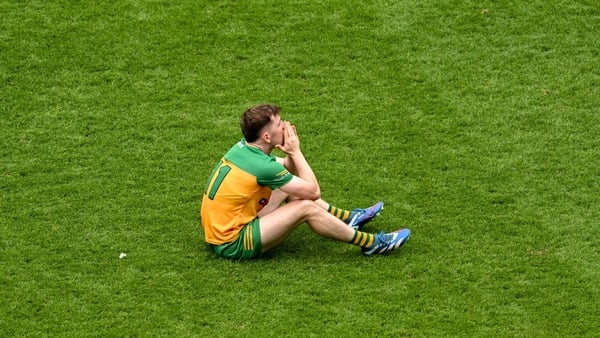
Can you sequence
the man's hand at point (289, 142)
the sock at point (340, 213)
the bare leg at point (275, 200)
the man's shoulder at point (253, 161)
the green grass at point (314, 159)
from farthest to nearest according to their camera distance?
the sock at point (340, 213)
the bare leg at point (275, 200)
the man's hand at point (289, 142)
the man's shoulder at point (253, 161)
the green grass at point (314, 159)

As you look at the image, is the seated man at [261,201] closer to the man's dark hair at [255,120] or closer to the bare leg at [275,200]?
the man's dark hair at [255,120]

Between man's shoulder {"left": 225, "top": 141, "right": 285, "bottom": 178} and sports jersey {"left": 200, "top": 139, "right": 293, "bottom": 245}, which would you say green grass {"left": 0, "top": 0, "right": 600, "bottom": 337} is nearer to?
sports jersey {"left": 200, "top": 139, "right": 293, "bottom": 245}

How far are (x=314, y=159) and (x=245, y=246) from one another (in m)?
1.85

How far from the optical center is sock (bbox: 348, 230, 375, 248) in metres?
Result: 8.90

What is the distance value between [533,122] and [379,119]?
1.53 metres

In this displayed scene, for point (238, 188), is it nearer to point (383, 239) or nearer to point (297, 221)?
point (297, 221)

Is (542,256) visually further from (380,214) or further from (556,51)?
(556,51)

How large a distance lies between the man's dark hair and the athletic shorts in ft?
2.26

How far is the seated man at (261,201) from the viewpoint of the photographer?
28.8 feet

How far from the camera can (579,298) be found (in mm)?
8422

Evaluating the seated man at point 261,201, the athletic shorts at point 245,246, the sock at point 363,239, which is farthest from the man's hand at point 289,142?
the sock at point 363,239

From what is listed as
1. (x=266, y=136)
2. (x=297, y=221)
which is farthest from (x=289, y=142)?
(x=297, y=221)

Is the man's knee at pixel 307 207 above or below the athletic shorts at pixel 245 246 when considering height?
above

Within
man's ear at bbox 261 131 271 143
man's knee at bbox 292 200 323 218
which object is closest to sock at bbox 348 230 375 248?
man's knee at bbox 292 200 323 218
